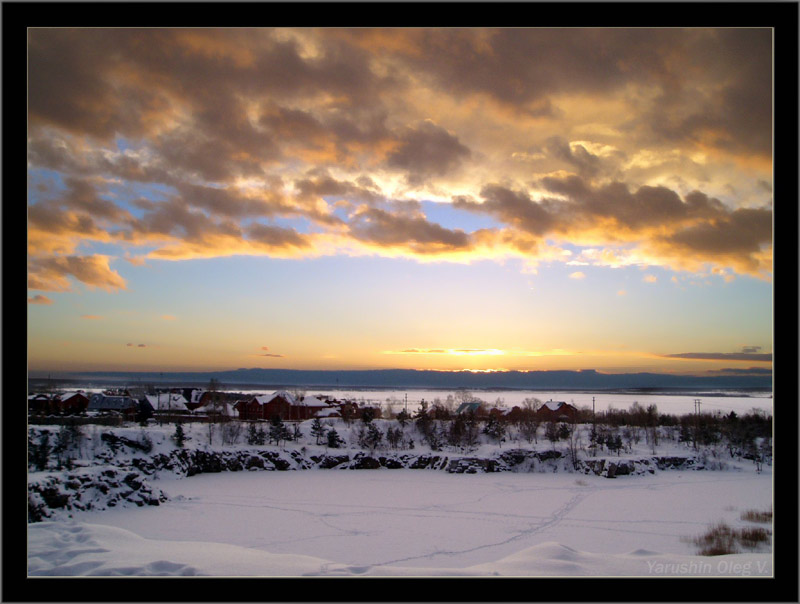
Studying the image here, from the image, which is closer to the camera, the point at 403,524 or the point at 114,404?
the point at 403,524

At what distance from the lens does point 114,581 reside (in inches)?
123

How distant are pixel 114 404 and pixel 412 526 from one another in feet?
77.7

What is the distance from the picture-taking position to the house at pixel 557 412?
29656 millimetres

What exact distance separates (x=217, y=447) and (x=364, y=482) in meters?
7.53

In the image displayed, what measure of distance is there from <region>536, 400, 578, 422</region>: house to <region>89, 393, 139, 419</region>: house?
22.3 meters

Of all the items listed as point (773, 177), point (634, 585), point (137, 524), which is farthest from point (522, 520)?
point (773, 177)

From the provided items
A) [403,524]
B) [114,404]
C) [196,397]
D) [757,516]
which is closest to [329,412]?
[196,397]

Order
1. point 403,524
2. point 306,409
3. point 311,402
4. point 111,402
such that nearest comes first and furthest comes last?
1. point 403,524
2. point 111,402
3. point 306,409
4. point 311,402

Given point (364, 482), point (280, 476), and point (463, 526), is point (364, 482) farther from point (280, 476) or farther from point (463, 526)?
point (463, 526)

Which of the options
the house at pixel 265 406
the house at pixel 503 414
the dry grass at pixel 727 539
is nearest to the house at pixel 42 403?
the house at pixel 265 406

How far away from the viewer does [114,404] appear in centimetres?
2842

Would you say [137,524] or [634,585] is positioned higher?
[634,585]

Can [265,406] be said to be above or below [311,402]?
above

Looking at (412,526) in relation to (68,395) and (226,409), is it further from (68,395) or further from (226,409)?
(68,395)
